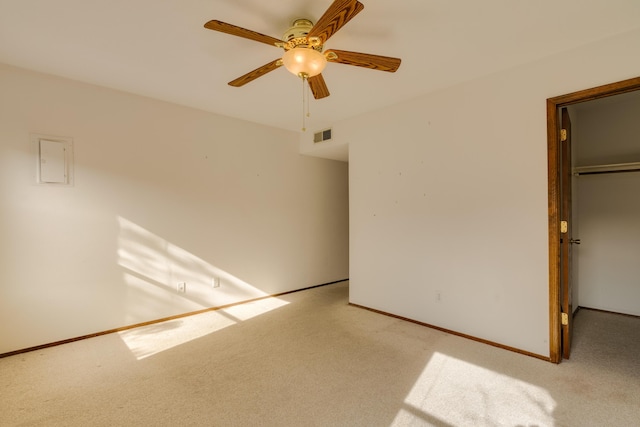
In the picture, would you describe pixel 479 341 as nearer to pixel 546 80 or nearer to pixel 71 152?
pixel 546 80

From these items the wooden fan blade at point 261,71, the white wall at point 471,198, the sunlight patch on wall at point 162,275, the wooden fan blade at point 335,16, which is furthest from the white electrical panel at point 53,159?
the white wall at point 471,198

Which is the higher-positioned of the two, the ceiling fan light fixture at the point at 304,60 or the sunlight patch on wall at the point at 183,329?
the ceiling fan light fixture at the point at 304,60

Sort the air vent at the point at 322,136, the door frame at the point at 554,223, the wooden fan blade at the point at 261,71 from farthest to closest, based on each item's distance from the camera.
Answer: the air vent at the point at 322,136 → the door frame at the point at 554,223 → the wooden fan blade at the point at 261,71

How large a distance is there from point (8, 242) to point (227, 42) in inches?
99.7

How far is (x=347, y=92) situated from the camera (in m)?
3.14

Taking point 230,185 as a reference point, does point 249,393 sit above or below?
below

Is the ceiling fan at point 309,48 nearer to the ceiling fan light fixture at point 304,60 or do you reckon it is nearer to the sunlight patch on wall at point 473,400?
the ceiling fan light fixture at point 304,60

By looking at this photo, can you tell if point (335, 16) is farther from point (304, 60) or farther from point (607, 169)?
point (607, 169)

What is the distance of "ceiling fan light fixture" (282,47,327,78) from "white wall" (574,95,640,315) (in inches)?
145

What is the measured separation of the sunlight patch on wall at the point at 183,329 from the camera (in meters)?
2.74

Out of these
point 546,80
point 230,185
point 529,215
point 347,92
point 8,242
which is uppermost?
point 347,92

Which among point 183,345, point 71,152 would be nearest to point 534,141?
point 183,345

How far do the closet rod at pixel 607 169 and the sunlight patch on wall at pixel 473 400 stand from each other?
9.50ft

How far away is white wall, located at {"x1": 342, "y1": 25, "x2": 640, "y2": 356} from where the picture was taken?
8.09ft
